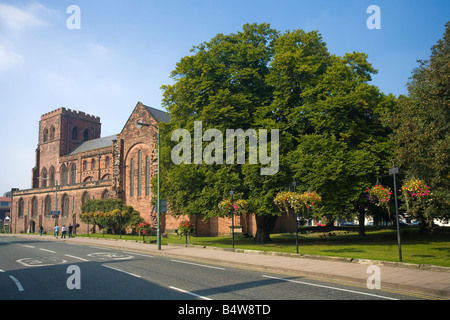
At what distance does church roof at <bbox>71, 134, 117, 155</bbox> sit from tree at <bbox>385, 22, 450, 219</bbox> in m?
62.0

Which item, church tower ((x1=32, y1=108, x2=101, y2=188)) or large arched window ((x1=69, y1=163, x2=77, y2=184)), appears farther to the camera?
church tower ((x1=32, y1=108, x2=101, y2=188))

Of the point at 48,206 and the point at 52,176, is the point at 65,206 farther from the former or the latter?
the point at 52,176

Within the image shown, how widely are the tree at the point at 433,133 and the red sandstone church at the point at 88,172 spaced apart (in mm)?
22666

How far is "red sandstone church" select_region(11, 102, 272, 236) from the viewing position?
4675 centimetres

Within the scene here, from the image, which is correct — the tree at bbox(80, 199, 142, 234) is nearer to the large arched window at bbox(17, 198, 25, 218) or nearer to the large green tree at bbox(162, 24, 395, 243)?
the large green tree at bbox(162, 24, 395, 243)

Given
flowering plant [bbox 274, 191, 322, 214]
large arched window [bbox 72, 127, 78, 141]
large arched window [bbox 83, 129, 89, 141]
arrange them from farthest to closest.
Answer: large arched window [bbox 83, 129, 89, 141]
large arched window [bbox 72, 127, 78, 141]
flowering plant [bbox 274, 191, 322, 214]

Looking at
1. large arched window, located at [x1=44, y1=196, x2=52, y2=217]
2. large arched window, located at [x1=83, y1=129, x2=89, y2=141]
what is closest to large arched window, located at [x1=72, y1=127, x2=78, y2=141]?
large arched window, located at [x1=83, y1=129, x2=89, y2=141]

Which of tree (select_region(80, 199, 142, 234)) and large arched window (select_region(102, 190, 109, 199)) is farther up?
large arched window (select_region(102, 190, 109, 199))

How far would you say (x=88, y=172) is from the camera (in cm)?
6869

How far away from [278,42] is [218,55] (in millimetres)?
4586

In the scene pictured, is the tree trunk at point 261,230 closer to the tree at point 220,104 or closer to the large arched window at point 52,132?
the tree at point 220,104

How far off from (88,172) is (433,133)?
64.3 meters
